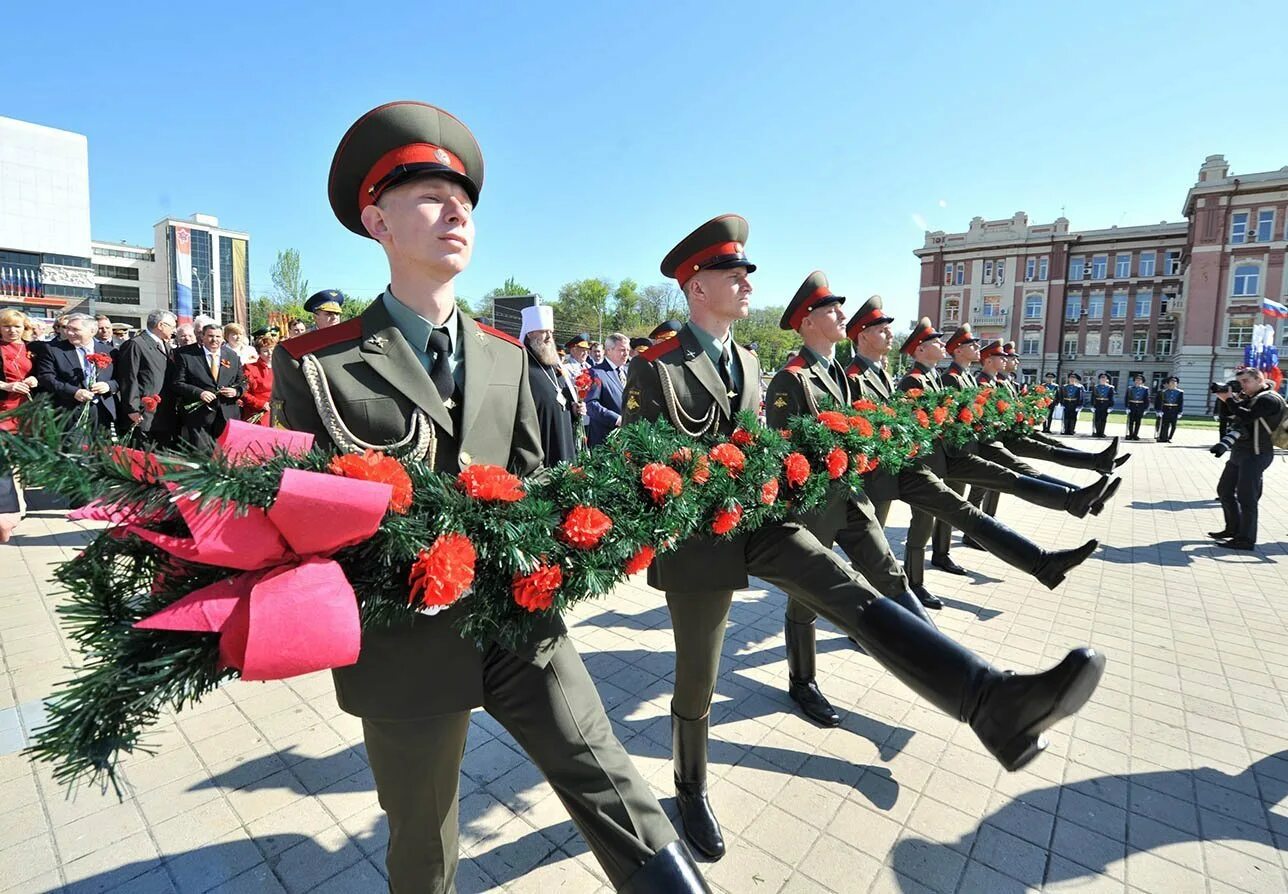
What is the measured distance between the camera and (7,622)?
4.33 m

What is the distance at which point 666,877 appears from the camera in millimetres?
1390

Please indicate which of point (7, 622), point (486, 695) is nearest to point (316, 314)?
point (7, 622)

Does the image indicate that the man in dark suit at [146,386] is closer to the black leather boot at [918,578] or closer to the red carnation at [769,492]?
the red carnation at [769,492]

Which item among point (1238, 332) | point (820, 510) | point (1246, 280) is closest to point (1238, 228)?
point (1246, 280)

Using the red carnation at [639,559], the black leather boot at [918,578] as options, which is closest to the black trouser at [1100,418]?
the black leather boot at [918,578]

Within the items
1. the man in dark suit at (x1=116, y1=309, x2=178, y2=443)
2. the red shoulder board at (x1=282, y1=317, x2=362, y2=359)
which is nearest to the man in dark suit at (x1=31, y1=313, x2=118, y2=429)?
the man in dark suit at (x1=116, y1=309, x2=178, y2=443)

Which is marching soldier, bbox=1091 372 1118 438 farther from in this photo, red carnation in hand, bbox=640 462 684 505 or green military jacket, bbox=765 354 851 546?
red carnation in hand, bbox=640 462 684 505

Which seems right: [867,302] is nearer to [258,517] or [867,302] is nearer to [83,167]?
[258,517]

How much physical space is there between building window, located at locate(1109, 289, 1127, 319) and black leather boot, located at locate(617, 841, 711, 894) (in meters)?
67.1

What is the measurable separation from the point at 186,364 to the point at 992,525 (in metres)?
7.47

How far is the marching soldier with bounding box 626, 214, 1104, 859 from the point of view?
1603 millimetres

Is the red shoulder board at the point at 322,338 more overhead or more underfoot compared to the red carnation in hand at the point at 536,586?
more overhead

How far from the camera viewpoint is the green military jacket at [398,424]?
155 centimetres

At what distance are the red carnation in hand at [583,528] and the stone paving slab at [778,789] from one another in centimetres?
150
